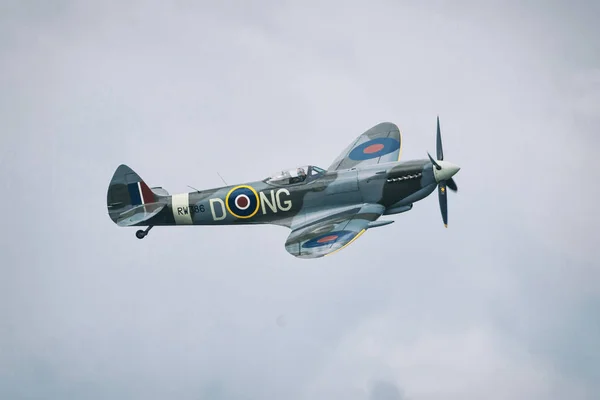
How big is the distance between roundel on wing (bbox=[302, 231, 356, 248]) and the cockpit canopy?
2.70 metres

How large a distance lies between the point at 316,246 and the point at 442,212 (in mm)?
4603

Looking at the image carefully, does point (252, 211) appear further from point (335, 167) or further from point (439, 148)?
point (439, 148)

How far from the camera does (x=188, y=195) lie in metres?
35.4

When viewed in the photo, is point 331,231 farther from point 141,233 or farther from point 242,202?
point 141,233

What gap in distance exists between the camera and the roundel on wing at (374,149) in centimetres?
3650

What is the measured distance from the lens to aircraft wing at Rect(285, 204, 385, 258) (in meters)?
31.4

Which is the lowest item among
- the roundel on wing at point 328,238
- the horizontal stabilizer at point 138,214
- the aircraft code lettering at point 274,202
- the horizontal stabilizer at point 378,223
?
the horizontal stabilizer at point 378,223

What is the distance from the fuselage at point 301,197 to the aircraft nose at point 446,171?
0.62ft

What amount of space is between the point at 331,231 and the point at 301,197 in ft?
7.33

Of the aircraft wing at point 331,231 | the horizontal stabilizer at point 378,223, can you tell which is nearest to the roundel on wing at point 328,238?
the aircraft wing at point 331,231

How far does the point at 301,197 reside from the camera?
34156 mm

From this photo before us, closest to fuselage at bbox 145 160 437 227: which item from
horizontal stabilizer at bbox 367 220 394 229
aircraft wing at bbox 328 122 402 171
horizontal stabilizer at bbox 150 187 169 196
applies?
horizontal stabilizer at bbox 150 187 169 196

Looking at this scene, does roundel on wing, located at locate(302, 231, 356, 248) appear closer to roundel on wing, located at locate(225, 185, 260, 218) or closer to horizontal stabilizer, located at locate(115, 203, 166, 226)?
roundel on wing, located at locate(225, 185, 260, 218)

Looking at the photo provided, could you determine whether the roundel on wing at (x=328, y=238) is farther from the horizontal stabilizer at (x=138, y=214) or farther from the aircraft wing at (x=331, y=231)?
the horizontal stabilizer at (x=138, y=214)
